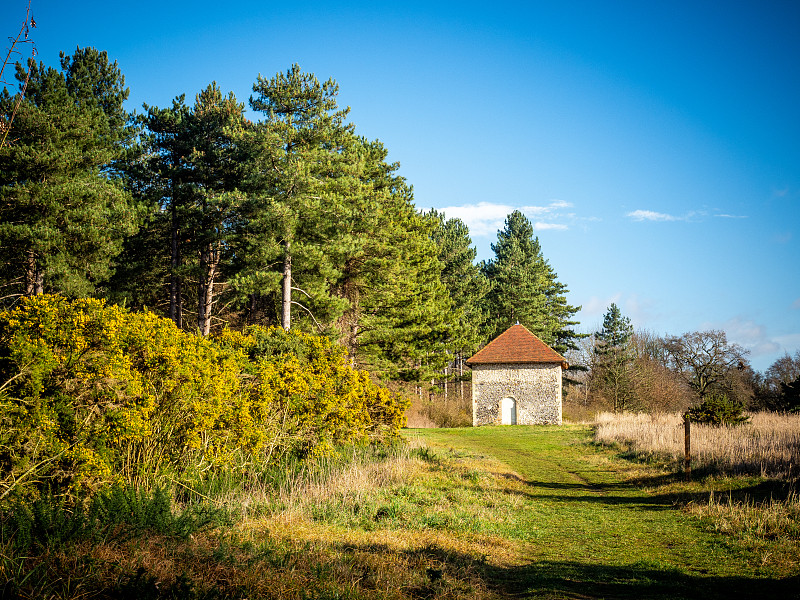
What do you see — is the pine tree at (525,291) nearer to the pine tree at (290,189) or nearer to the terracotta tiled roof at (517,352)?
the terracotta tiled roof at (517,352)

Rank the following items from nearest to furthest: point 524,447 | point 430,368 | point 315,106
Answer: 1. point 524,447
2. point 315,106
3. point 430,368

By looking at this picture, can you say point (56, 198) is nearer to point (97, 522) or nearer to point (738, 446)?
point (97, 522)

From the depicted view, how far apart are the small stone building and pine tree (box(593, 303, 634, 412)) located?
10.3 metres

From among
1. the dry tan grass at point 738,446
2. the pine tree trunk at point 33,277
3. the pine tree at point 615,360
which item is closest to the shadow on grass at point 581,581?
the dry tan grass at point 738,446

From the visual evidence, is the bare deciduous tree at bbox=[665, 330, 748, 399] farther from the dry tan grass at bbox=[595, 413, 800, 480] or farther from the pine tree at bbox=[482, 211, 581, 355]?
the dry tan grass at bbox=[595, 413, 800, 480]

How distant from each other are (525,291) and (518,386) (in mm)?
14580

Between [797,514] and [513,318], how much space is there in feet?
132

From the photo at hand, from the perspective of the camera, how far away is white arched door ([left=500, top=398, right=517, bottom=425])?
34.5 m

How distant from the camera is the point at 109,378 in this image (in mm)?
7152

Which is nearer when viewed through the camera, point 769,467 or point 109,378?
point 109,378

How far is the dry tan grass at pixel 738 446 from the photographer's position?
440 inches

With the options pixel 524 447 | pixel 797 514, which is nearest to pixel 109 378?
pixel 797 514

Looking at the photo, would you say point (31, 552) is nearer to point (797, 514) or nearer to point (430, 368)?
point (797, 514)

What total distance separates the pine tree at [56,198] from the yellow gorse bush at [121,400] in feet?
37.1
